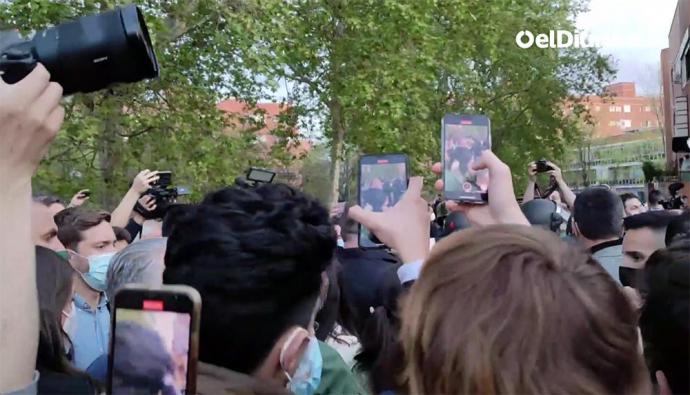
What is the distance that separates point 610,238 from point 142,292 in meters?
3.44

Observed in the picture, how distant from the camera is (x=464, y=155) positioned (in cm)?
276

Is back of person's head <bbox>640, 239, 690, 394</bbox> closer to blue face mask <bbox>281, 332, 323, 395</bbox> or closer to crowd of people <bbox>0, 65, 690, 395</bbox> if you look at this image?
crowd of people <bbox>0, 65, 690, 395</bbox>

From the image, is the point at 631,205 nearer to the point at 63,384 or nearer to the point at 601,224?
the point at 601,224

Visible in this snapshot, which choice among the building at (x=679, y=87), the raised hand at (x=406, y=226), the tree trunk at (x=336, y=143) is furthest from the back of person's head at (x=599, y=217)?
the building at (x=679, y=87)

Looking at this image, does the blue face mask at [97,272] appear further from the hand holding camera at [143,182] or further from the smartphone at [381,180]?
the hand holding camera at [143,182]

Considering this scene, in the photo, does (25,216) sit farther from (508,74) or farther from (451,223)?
(508,74)

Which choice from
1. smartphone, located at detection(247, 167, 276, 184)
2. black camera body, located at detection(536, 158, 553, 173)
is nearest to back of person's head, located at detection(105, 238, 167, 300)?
smartphone, located at detection(247, 167, 276, 184)

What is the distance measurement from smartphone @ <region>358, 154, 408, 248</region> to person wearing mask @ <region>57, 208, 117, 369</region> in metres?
1.17

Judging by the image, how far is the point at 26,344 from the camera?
1.43 meters

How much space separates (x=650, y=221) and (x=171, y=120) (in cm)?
907

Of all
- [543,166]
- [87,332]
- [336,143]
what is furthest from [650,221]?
[336,143]

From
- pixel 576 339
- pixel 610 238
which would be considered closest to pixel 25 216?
pixel 576 339

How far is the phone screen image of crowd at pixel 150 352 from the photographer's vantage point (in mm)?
1335

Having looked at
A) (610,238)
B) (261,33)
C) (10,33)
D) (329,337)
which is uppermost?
(261,33)
